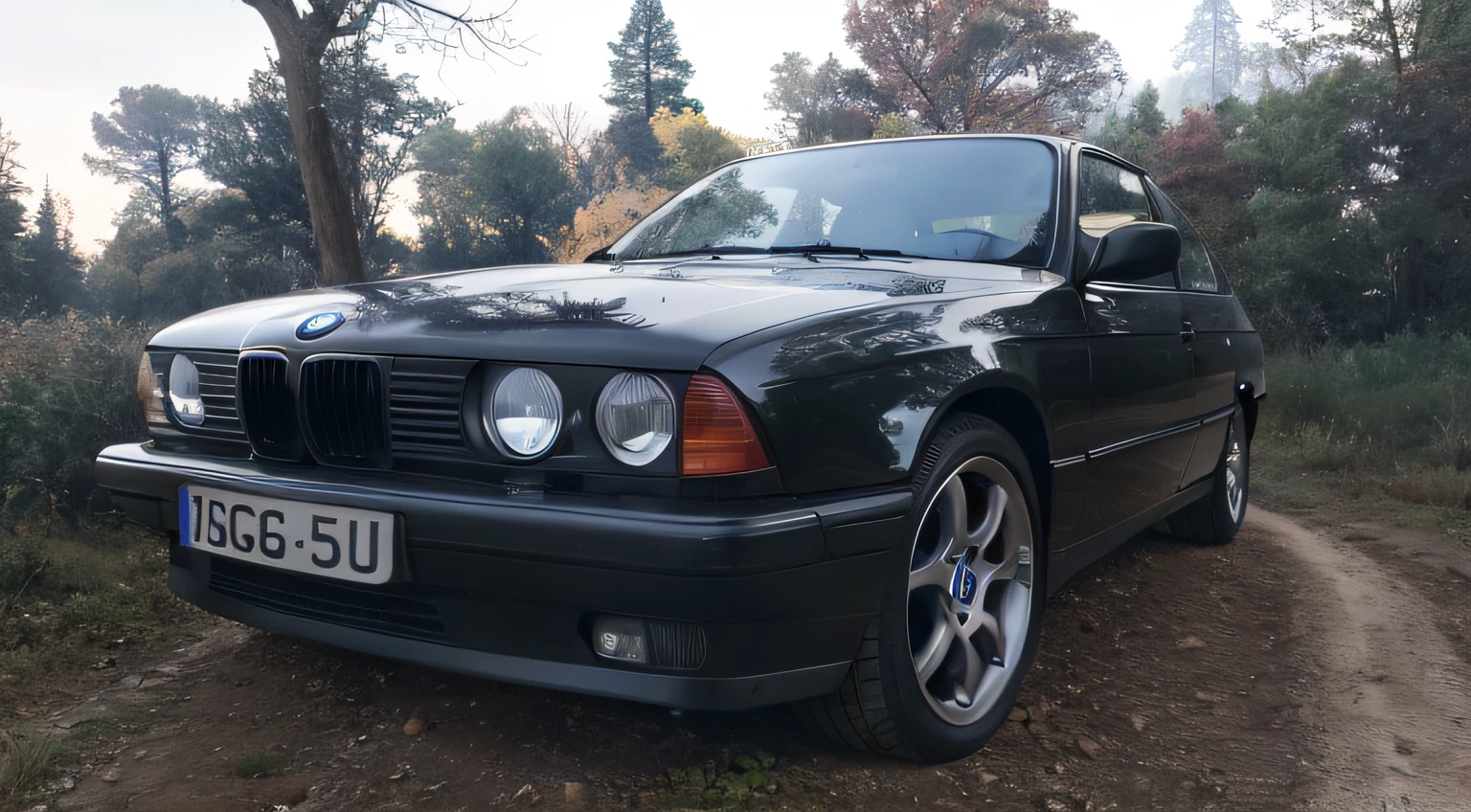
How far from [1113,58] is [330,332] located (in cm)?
5303

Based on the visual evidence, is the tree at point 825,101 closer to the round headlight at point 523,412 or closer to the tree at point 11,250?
the tree at point 11,250

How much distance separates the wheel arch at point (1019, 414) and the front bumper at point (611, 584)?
43 cm

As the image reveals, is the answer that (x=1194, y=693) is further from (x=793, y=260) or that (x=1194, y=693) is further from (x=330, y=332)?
(x=330, y=332)

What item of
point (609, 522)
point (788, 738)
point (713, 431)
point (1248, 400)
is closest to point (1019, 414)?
point (788, 738)

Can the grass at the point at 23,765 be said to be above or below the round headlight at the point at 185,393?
below

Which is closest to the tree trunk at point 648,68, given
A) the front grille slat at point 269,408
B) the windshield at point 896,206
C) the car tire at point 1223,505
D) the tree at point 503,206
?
the tree at point 503,206

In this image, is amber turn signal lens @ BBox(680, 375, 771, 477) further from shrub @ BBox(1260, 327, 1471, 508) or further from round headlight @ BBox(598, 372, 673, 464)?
shrub @ BBox(1260, 327, 1471, 508)

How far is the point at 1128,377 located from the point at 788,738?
1.53 metres

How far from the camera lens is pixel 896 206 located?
3.03 m

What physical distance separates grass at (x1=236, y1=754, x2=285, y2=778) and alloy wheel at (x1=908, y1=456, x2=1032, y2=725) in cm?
140

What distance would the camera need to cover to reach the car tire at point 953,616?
2066 mm

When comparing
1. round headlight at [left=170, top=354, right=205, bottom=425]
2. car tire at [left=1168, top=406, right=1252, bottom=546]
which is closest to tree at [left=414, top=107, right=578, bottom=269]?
car tire at [left=1168, top=406, right=1252, bottom=546]

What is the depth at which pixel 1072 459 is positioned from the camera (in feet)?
8.91

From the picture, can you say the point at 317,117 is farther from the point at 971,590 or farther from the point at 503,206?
the point at 503,206
